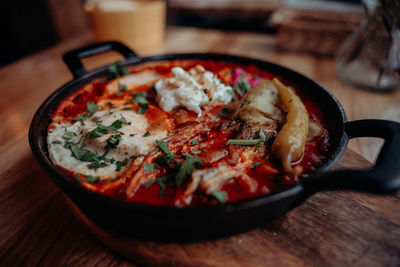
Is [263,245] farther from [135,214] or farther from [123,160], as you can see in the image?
[123,160]

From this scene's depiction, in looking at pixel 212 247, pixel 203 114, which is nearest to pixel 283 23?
pixel 203 114

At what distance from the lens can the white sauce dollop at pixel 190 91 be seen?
6.25 feet

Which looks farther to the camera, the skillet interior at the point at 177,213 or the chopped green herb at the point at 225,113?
the chopped green herb at the point at 225,113

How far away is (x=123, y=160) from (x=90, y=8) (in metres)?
2.92

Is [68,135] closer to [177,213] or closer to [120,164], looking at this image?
[120,164]

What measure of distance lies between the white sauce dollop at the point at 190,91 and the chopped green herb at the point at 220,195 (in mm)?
746

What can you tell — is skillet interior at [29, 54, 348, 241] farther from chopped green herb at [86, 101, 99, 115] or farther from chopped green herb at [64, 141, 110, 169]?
chopped green herb at [86, 101, 99, 115]

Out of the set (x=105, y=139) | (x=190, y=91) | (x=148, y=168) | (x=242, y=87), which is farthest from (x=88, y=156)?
(x=242, y=87)

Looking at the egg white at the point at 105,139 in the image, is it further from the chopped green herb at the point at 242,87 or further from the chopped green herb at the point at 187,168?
the chopped green herb at the point at 242,87

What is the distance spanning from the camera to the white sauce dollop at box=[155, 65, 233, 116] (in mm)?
1904

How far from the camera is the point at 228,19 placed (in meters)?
5.21

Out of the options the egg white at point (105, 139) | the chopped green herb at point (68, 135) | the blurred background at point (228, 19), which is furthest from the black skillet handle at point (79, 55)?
the blurred background at point (228, 19)

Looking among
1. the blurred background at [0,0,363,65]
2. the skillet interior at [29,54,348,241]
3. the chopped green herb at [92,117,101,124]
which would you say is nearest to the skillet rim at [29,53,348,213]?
the skillet interior at [29,54,348,241]

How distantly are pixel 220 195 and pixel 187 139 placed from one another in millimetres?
542
